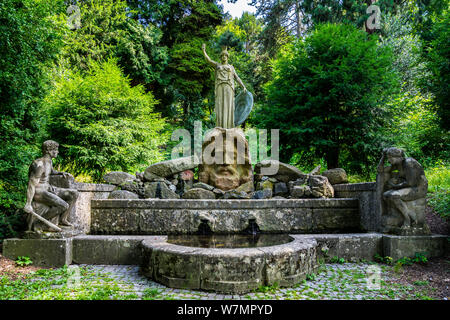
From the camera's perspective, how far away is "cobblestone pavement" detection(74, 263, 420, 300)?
288 cm

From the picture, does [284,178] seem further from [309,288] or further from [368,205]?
[309,288]

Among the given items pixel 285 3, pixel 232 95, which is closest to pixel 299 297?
pixel 232 95

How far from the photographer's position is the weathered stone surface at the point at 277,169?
21.4 feet

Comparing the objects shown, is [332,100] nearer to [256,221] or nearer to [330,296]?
[256,221]

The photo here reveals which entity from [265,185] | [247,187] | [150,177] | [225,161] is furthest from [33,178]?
[265,185]

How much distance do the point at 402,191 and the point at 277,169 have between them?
286 cm

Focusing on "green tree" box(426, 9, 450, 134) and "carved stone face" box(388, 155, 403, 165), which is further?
"green tree" box(426, 9, 450, 134)

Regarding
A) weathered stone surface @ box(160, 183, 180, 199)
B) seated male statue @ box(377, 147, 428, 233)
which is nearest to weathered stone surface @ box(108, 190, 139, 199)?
weathered stone surface @ box(160, 183, 180, 199)

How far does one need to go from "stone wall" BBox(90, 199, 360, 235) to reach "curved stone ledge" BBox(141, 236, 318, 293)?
1.45 m

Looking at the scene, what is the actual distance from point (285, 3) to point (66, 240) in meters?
19.8

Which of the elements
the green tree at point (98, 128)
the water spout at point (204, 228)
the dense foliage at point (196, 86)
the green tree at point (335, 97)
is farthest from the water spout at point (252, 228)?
the green tree at point (98, 128)

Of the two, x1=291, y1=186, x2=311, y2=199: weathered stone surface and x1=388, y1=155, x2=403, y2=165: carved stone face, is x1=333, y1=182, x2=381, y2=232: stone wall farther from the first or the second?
x1=291, y1=186, x2=311, y2=199: weathered stone surface

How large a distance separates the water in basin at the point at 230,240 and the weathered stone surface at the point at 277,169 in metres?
2.28
